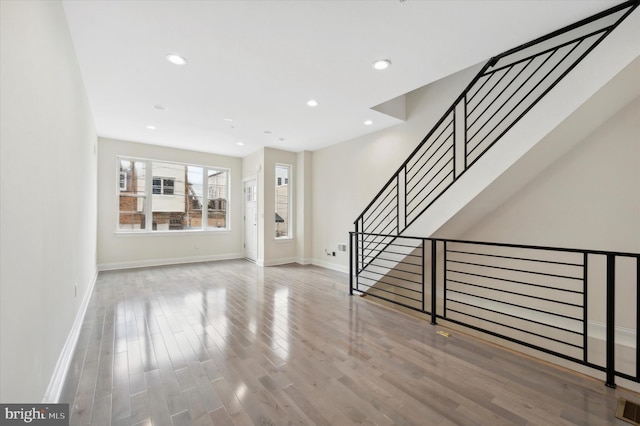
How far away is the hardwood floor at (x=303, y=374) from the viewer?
65.5 inches

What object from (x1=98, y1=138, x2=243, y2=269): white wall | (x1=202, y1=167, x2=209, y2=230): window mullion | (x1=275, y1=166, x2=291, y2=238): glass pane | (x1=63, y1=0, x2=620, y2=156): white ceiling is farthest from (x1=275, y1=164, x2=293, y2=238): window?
(x1=63, y1=0, x2=620, y2=156): white ceiling

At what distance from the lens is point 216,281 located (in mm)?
4883

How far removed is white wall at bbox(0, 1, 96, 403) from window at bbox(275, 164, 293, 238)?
14.7 ft

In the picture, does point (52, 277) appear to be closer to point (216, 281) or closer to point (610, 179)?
point (216, 281)

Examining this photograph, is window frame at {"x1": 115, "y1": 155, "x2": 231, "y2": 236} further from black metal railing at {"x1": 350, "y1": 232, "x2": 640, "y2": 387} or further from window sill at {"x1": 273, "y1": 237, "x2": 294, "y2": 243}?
black metal railing at {"x1": 350, "y1": 232, "x2": 640, "y2": 387}

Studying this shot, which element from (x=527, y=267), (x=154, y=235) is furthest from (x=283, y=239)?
(x=527, y=267)

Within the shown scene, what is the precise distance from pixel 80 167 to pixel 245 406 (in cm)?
326

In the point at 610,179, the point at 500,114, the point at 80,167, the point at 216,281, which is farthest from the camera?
the point at 216,281

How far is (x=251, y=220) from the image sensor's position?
7.11 meters

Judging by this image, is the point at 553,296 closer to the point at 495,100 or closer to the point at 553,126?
the point at 553,126

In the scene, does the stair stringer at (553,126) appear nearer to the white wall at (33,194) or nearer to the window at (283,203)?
the white wall at (33,194)

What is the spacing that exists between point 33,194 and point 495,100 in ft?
15.0

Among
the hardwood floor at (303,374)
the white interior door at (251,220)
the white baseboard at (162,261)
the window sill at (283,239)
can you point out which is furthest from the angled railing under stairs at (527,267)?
the white baseboard at (162,261)

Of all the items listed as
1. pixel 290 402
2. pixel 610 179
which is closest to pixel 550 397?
pixel 290 402
